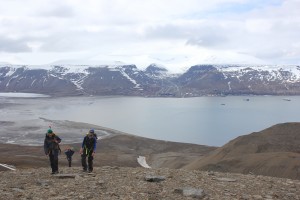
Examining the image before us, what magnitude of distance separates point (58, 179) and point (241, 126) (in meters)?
99.3

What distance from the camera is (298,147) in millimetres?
48656

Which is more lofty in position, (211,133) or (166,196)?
(166,196)

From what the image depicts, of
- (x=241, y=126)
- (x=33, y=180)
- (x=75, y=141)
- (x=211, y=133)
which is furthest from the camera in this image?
(x=241, y=126)

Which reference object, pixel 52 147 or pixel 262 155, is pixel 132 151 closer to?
pixel 262 155

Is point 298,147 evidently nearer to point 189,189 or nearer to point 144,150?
point 144,150

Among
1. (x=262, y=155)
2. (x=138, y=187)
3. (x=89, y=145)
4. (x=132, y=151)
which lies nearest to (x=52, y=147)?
(x=89, y=145)

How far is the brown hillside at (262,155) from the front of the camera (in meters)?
32.7

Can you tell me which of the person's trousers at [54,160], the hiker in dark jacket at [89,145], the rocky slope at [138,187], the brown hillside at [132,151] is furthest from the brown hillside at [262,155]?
the person's trousers at [54,160]

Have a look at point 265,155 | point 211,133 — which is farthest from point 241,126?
point 265,155

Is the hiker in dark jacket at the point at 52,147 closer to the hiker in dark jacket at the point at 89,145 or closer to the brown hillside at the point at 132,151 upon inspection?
the hiker in dark jacket at the point at 89,145

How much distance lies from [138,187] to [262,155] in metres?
24.8

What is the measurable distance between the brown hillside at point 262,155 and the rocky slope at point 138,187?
1606 cm

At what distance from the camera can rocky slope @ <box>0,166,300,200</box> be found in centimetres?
1312

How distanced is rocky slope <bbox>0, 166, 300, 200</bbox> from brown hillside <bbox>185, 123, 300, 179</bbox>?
16.1 m
